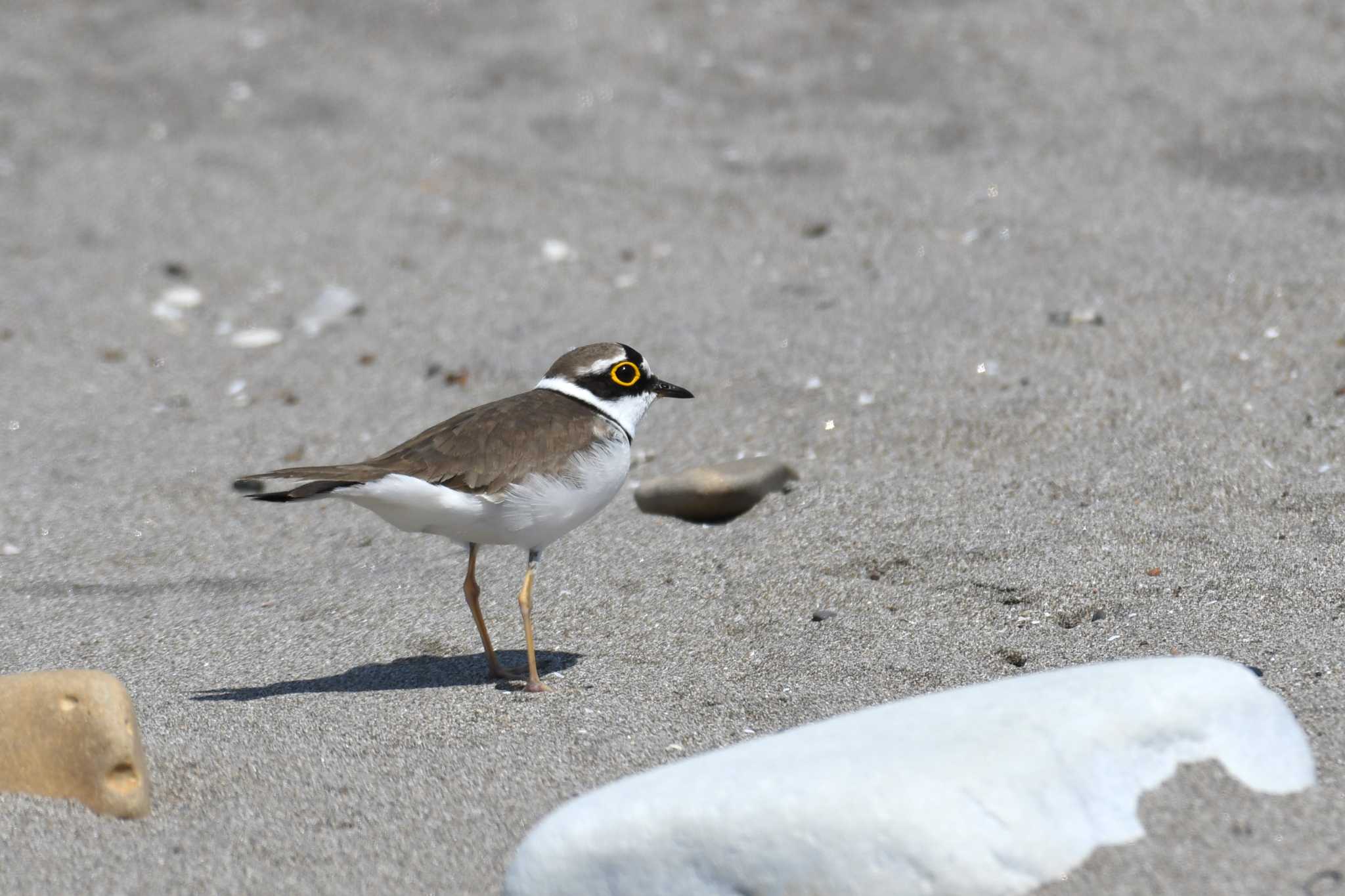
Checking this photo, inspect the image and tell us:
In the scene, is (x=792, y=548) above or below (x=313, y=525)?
above

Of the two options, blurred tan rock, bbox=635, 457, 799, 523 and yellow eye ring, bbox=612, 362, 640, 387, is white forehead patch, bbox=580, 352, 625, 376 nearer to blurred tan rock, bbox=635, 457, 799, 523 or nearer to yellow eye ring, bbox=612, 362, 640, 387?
yellow eye ring, bbox=612, 362, 640, 387

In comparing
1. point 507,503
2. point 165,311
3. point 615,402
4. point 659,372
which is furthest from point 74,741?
point 165,311

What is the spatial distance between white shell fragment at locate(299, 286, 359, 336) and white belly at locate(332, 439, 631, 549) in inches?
125

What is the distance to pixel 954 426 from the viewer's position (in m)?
5.19

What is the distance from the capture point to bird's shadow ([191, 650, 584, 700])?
3.84m

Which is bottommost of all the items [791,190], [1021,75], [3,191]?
[3,191]

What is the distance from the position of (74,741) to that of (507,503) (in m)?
1.22

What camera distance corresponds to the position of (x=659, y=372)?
5.94 metres

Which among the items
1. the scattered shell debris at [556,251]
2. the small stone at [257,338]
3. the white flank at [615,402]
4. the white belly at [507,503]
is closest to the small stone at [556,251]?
the scattered shell debris at [556,251]

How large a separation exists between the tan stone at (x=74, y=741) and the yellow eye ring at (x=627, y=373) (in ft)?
5.43

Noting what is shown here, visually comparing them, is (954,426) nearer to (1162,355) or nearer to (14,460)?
(1162,355)

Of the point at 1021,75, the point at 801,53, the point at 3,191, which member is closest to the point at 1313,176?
the point at 1021,75

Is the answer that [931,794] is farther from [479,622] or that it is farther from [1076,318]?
[1076,318]

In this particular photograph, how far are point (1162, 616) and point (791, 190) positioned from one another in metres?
4.04
